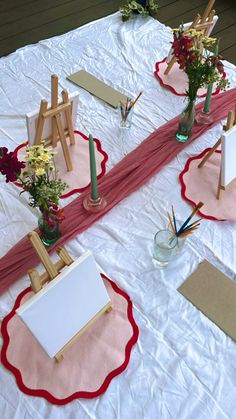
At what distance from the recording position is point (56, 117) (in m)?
1.28

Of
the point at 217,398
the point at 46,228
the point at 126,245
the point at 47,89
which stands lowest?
the point at 217,398

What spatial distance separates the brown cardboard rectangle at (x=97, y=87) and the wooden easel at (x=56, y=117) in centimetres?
37

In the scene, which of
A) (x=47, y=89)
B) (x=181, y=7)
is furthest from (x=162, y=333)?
(x=181, y=7)

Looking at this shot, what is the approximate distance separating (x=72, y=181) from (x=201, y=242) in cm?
51

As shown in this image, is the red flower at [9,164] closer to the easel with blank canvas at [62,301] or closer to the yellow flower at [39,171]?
the yellow flower at [39,171]

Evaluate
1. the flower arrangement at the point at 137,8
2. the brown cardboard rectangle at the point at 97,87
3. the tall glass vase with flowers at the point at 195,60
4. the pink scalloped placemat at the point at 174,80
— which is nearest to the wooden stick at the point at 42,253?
the tall glass vase with flowers at the point at 195,60

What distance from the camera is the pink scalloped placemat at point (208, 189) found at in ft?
4.29

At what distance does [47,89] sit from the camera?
1.73m

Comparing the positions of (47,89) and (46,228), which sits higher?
(47,89)

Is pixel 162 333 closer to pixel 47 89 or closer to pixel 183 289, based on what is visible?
pixel 183 289

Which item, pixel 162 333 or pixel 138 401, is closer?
pixel 138 401

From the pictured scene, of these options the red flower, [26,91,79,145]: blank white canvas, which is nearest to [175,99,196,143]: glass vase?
[26,91,79,145]: blank white canvas

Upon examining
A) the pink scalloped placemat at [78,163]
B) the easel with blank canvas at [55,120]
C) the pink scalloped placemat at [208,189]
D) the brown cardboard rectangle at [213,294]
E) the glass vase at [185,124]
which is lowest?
the brown cardboard rectangle at [213,294]

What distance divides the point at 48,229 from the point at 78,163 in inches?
14.9
